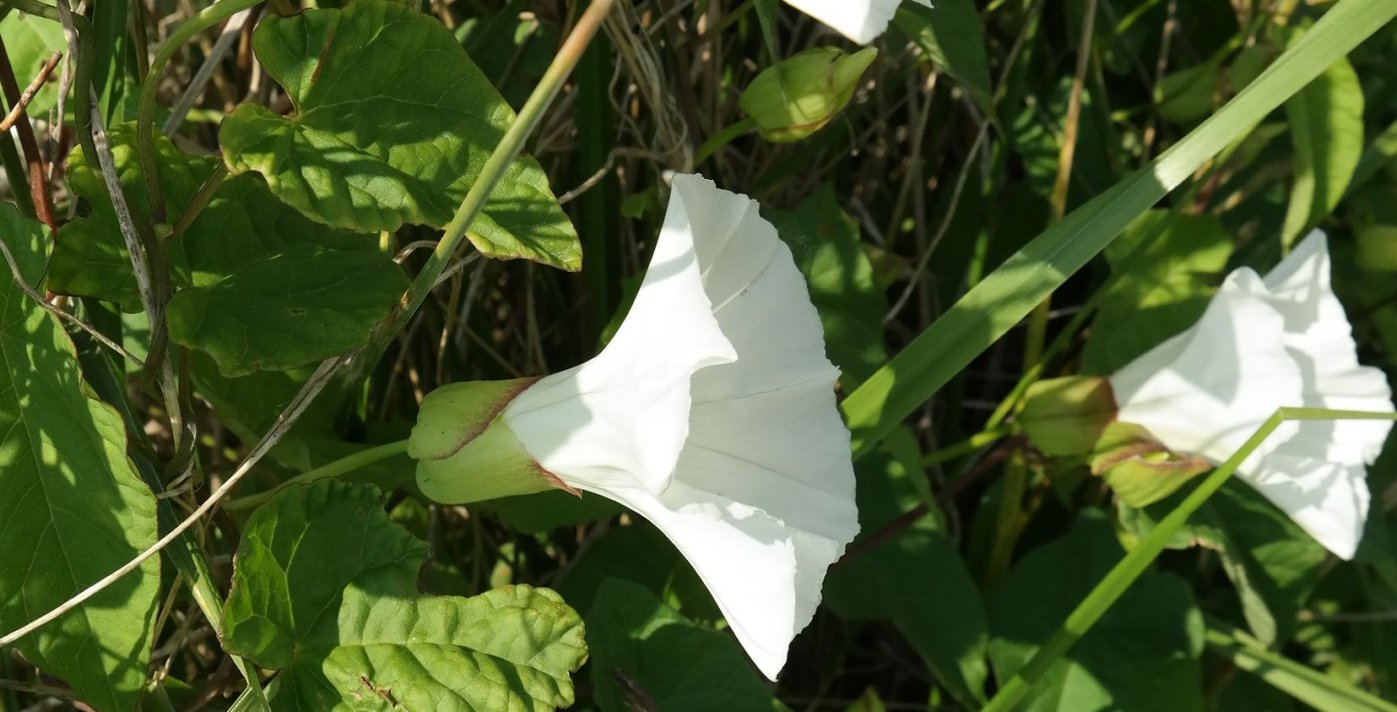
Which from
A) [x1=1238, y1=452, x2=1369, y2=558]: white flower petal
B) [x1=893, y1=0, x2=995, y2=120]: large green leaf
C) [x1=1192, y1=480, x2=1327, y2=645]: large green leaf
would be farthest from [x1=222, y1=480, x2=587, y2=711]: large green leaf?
[x1=1192, y1=480, x2=1327, y2=645]: large green leaf

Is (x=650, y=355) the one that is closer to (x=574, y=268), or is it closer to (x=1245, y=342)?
(x=574, y=268)

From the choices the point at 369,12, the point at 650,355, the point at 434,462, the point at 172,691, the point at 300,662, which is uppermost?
the point at 369,12

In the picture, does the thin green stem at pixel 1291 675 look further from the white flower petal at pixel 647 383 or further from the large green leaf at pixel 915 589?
the white flower petal at pixel 647 383

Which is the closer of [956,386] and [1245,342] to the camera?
[1245,342]

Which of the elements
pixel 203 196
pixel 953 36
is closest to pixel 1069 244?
pixel 953 36

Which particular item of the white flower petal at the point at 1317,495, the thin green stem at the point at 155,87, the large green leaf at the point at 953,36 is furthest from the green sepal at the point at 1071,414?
the thin green stem at the point at 155,87

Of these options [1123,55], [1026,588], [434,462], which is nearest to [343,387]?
[434,462]

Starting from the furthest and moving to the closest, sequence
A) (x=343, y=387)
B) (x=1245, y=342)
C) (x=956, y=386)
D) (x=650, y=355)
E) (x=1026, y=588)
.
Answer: (x=956, y=386), (x=1026, y=588), (x=1245, y=342), (x=343, y=387), (x=650, y=355)
